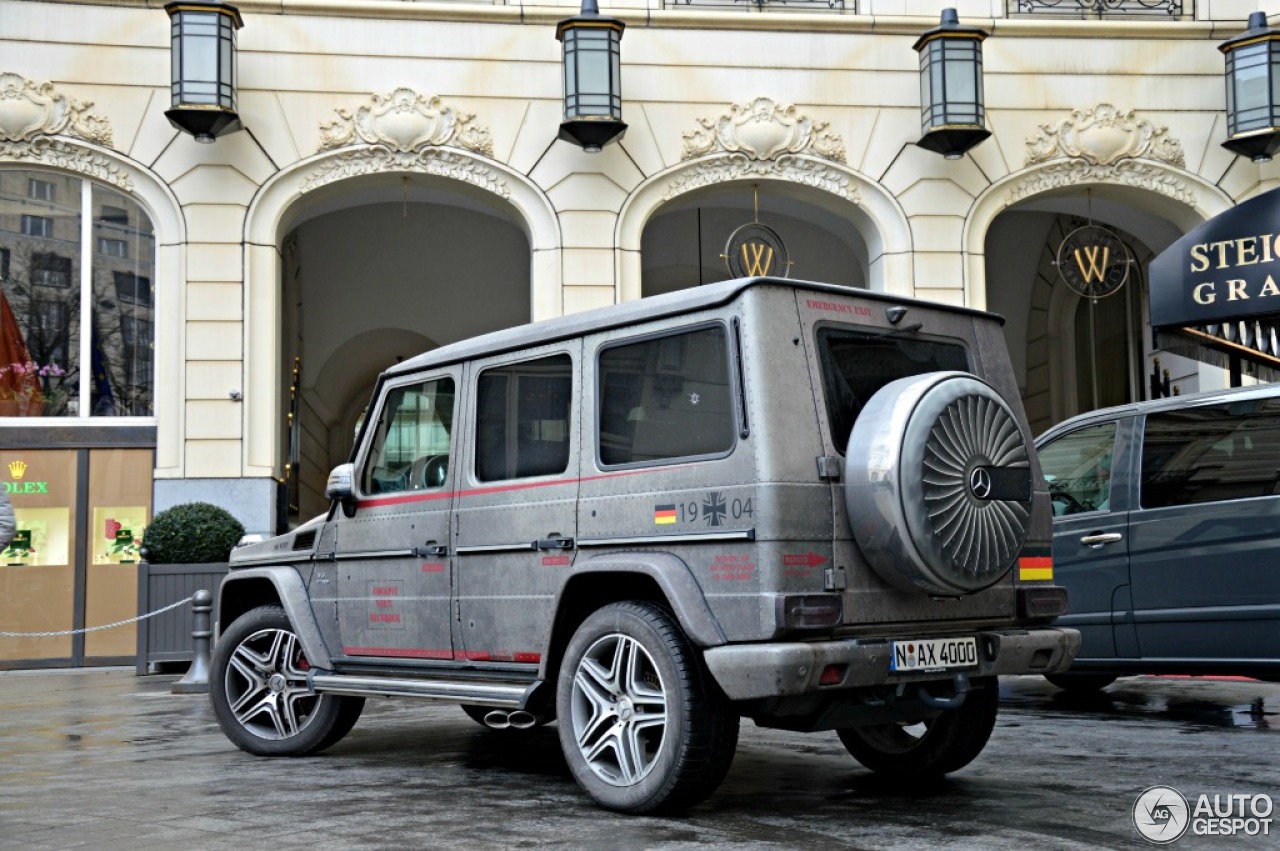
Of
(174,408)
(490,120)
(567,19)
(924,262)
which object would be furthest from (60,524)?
(924,262)

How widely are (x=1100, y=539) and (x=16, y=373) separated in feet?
39.4

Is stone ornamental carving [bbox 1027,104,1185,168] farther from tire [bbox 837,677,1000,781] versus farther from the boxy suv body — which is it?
tire [bbox 837,677,1000,781]

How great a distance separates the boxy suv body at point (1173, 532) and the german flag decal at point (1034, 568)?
1.99m

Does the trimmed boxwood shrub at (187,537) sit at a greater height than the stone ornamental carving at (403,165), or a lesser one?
lesser

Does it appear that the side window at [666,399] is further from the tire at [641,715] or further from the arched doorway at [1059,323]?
the arched doorway at [1059,323]

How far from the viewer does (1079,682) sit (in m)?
9.70

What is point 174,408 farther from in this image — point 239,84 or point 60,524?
point 239,84

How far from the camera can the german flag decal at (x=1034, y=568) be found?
19.4 feet

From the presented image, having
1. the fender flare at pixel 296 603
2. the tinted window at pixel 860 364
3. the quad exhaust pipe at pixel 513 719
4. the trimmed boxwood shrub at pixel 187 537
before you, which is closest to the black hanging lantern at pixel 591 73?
the trimmed boxwood shrub at pixel 187 537

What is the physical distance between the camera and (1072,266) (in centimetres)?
1689

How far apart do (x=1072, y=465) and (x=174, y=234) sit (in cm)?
1059

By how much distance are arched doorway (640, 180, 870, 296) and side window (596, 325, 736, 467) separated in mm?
11634

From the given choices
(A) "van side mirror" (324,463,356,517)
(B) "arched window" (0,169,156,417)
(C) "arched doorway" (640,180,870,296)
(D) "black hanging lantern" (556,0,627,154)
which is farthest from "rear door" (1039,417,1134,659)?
(B) "arched window" (0,169,156,417)

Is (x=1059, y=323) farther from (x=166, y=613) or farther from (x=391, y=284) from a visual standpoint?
(x=166, y=613)
